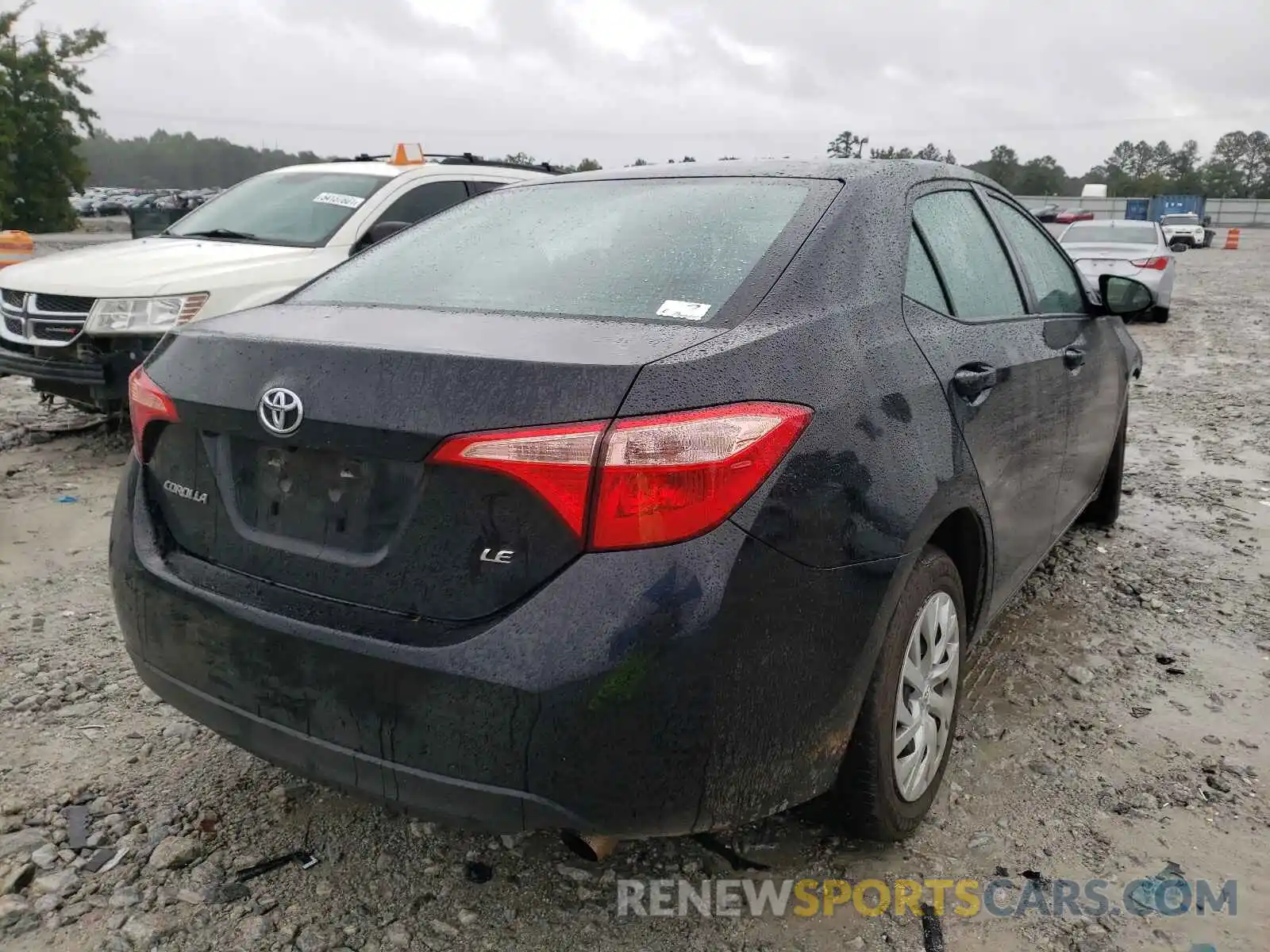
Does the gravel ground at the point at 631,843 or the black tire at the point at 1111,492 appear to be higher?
the black tire at the point at 1111,492

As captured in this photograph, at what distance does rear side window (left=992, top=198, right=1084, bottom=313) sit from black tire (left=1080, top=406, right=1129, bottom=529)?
3.32ft

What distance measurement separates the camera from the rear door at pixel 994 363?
7.91 feet

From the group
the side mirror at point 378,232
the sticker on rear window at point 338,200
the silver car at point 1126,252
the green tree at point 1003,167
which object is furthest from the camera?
the green tree at point 1003,167

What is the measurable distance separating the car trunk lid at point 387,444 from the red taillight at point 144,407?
0.02m

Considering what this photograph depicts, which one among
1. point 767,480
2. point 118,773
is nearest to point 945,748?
point 767,480

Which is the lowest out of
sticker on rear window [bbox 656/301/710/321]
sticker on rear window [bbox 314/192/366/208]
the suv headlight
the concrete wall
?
the suv headlight

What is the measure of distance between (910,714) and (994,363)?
972 mm

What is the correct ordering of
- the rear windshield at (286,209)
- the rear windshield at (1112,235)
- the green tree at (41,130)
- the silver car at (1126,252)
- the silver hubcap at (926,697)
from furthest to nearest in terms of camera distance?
the green tree at (41,130) → the rear windshield at (1112,235) → the silver car at (1126,252) → the rear windshield at (286,209) → the silver hubcap at (926,697)

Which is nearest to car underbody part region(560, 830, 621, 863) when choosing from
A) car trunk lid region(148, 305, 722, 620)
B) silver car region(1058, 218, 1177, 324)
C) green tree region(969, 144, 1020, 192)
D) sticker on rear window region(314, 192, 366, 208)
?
car trunk lid region(148, 305, 722, 620)

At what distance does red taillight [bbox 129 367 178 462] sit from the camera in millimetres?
2078

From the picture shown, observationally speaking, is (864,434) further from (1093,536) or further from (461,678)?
(1093,536)

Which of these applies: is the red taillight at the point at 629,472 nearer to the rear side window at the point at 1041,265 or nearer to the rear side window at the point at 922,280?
the rear side window at the point at 922,280

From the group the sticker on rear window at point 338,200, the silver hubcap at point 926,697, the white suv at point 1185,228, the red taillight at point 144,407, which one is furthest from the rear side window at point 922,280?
the white suv at point 1185,228

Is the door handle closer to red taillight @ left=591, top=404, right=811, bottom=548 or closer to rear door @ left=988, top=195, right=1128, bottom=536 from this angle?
rear door @ left=988, top=195, right=1128, bottom=536
